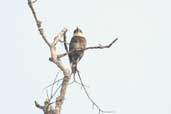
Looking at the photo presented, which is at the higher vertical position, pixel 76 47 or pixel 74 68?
pixel 76 47

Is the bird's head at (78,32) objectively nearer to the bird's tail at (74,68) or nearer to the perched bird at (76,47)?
the perched bird at (76,47)

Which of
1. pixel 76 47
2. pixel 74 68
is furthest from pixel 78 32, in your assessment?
pixel 74 68

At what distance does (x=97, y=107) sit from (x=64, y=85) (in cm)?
61

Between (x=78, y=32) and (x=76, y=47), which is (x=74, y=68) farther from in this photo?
(x=78, y=32)

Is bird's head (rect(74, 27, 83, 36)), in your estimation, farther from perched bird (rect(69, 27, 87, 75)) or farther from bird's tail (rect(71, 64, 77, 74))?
bird's tail (rect(71, 64, 77, 74))

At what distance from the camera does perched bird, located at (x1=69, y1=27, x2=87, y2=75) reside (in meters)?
10.8

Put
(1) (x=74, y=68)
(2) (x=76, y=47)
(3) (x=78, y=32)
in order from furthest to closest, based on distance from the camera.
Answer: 1. (3) (x=78, y=32)
2. (2) (x=76, y=47)
3. (1) (x=74, y=68)

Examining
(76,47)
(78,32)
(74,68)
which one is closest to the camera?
(74,68)

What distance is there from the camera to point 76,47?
12.4m

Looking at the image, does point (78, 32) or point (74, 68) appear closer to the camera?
point (74, 68)

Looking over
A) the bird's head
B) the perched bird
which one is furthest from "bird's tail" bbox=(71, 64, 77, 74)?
the bird's head

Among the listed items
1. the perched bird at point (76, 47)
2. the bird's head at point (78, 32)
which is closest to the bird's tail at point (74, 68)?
the perched bird at point (76, 47)

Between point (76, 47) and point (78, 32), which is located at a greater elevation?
point (78, 32)

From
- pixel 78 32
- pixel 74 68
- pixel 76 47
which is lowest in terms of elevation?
pixel 74 68
